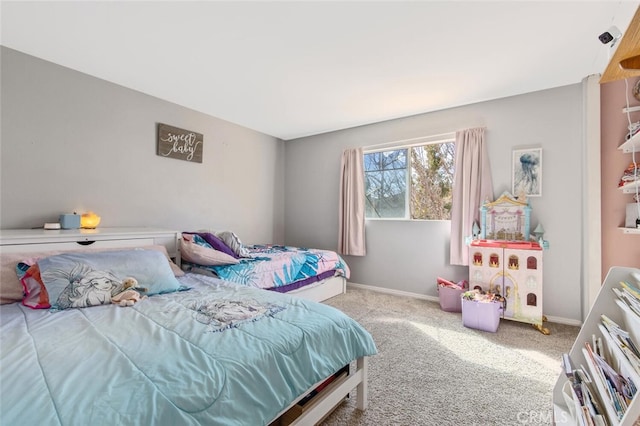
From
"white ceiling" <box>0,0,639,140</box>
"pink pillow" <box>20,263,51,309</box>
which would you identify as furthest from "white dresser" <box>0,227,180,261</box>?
"white ceiling" <box>0,0,639,140</box>

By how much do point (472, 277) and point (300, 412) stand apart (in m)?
2.42

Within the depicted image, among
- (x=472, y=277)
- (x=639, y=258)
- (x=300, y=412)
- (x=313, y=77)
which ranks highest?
(x=313, y=77)

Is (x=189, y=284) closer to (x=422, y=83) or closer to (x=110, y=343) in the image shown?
(x=110, y=343)

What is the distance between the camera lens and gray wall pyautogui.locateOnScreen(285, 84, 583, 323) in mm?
2748

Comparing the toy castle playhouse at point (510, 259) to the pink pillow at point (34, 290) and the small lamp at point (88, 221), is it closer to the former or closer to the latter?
the pink pillow at point (34, 290)

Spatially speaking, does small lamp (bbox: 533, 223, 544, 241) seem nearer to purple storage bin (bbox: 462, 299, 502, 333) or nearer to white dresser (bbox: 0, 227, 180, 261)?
purple storage bin (bbox: 462, 299, 502, 333)

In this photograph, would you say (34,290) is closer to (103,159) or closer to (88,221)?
(88,221)

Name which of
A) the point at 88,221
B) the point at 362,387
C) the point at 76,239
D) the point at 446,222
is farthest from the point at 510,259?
the point at 88,221

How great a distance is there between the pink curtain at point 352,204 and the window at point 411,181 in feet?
0.56

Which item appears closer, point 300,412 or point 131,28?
point 300,412

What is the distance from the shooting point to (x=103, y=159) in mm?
2768

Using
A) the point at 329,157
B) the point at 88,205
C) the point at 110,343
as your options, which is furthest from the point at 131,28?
the point at 329,157

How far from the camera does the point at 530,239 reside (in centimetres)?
287

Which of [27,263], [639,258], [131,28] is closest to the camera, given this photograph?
[27,263]
